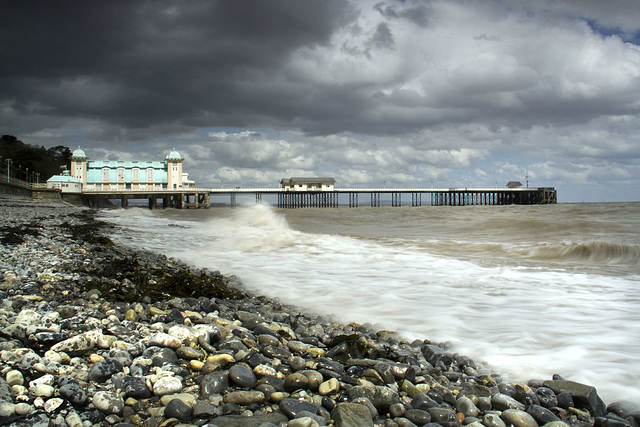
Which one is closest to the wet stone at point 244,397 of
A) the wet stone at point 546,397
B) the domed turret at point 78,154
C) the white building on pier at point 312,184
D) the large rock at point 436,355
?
the large rock at point 436,355

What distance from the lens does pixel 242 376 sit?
204cm

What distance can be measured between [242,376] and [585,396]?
181cm

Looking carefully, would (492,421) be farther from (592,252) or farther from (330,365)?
(592,252)

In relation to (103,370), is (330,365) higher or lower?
lower

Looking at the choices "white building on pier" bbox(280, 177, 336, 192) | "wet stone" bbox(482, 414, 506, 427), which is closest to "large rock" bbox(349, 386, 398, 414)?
"wet stone" bbox(482, 414, 506, 427)

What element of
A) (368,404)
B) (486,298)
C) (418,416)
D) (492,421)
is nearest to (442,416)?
(418,416)

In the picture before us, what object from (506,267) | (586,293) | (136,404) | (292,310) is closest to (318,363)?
(136,404)

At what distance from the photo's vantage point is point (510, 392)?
224cm

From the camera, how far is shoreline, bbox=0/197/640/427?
5.69 ft

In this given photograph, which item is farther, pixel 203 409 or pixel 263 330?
pixel 263 330

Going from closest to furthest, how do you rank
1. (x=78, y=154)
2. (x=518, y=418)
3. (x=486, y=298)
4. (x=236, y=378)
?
(x=518, y=418), (x=236, y=378), (x=486, y=298), (x=78, y=154)

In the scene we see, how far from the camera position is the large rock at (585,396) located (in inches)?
83.2

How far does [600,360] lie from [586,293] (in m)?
2.42

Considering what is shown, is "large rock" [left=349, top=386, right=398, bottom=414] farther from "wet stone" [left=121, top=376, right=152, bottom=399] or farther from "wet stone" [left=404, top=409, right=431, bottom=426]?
"wet stone" [left=121, top=376, right=152, bottom=399]
